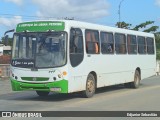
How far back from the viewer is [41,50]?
16.8 meters

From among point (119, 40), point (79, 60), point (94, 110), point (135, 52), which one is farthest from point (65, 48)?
point (135, 52)

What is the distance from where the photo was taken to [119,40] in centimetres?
2152

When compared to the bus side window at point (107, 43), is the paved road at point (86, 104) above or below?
below

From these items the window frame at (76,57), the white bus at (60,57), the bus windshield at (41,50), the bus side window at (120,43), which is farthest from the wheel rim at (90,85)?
the bus side window at (120,43)

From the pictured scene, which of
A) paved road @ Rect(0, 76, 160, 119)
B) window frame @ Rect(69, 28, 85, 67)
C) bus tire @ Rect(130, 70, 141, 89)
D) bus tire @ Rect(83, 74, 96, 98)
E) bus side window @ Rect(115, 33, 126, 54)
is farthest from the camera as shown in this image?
bus tire @ Rect(130, 70, 141, 89)

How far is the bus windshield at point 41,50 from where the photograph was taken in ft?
54.3

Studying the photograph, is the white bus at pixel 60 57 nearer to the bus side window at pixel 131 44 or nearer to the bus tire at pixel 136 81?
the bus side window at pixel 131 44

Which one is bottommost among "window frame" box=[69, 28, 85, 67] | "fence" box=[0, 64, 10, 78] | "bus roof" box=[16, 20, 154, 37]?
"fence" box=[0, 64, 10, 78]

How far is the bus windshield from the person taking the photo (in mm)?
16547

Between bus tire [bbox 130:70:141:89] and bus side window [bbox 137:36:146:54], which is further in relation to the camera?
bus side window [bbox 137:36:146:54]

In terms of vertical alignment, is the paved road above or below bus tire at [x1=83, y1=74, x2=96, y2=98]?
below


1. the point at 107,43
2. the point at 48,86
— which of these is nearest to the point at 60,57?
the point at 48,86

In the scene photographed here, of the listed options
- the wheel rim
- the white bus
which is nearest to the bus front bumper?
the white bus

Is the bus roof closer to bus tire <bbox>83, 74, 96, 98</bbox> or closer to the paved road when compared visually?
bus tire <bbox>83, 74, 96, 98</bbox>
